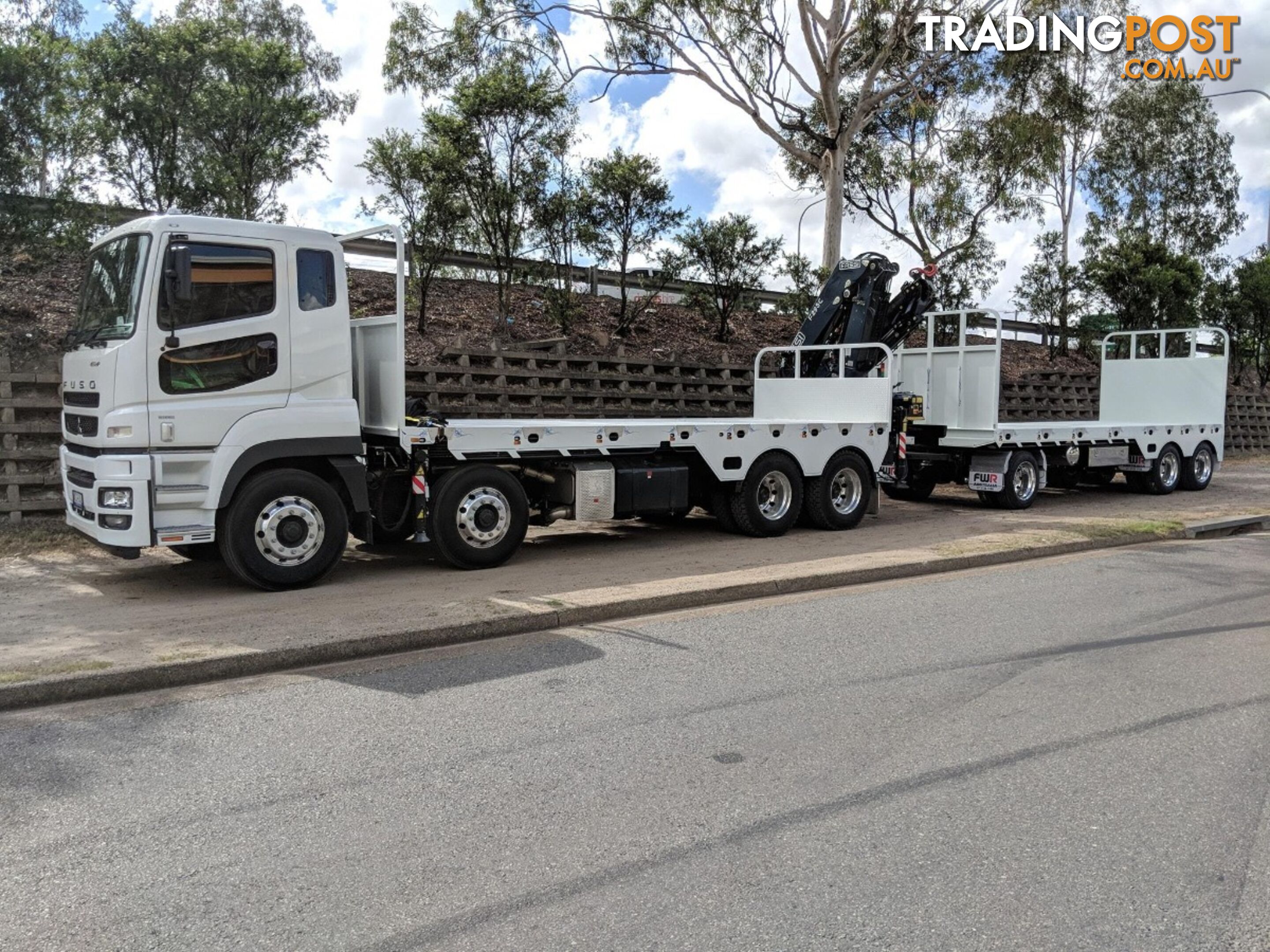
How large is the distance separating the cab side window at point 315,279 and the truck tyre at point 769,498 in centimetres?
524

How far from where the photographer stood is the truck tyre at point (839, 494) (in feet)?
41.9

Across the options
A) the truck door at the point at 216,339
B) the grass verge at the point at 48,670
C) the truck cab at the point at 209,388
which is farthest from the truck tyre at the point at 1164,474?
the grass verge at the point at 48,670

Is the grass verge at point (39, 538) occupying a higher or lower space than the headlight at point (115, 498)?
lower

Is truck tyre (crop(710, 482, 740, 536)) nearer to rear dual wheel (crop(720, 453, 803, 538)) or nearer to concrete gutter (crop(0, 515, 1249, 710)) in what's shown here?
rear dual wheel (crop(720, 453, 803, 538))

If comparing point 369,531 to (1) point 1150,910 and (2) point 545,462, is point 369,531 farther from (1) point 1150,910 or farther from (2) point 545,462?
(1) point 1150,910

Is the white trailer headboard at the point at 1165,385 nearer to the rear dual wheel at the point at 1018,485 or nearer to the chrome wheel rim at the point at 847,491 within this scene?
the rear dual wheel at the point at 1018,485

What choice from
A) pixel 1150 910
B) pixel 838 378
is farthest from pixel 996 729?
pixel 838 378

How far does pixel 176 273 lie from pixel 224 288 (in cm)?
59

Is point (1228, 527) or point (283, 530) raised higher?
point (283, 530)

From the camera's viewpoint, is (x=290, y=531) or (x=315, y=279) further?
(x=315, y=279)

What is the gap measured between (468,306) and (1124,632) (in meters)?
15.6

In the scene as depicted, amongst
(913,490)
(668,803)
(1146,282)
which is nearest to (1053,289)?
(1146,282)

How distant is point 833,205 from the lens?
70.8 ft

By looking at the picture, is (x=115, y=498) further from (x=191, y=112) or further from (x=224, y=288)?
(x=191, y=112)
